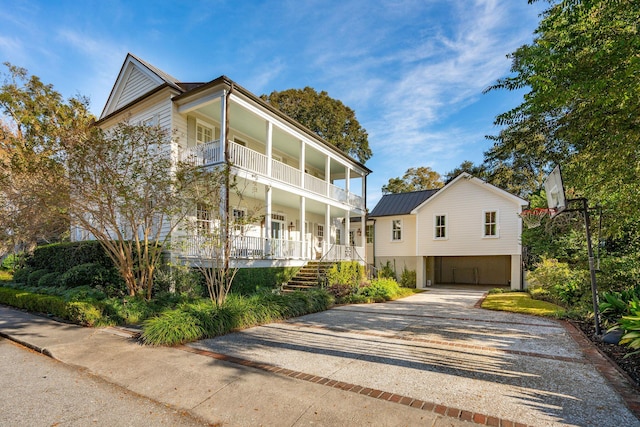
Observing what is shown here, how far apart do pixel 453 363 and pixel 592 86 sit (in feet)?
13.8

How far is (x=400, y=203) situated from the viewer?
2230 centimetres

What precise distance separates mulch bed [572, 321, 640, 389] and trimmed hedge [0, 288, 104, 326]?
9.63 meters

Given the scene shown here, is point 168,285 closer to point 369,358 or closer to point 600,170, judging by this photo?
point 369,358

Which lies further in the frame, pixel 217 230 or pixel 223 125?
pixel 223 125

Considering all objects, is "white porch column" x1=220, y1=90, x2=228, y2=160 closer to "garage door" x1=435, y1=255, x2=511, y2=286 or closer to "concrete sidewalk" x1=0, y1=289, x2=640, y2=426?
"concrete sidewalk" x1=0, y1=289, x2=640, y2=426

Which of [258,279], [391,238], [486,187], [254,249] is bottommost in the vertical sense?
[258,279]

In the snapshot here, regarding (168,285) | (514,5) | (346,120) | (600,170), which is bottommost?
(168,285)

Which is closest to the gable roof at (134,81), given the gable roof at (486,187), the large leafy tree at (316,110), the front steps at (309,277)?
the front steps at (309,277)

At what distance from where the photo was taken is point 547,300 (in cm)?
1162

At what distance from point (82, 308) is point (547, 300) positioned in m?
14.2

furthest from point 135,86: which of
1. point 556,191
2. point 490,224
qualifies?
point 490,224

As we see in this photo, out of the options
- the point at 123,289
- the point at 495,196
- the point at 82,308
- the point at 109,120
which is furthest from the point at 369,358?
the point at 495,196

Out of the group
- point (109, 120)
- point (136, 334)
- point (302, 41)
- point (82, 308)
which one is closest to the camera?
point (136, 334)

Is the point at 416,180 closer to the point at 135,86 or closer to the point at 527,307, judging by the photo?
the point at 527,307
